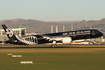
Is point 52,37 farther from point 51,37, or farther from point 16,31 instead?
point 16,31

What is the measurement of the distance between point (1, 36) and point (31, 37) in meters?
117

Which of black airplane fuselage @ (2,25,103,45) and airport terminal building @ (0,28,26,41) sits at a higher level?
airport terminal building @ (0,28,26,41)

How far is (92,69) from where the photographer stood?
92.4ft

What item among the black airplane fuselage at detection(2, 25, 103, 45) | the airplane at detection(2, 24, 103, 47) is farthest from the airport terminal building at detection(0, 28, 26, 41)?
the black airplane fuselage at detection(2, 25, 103, 45)

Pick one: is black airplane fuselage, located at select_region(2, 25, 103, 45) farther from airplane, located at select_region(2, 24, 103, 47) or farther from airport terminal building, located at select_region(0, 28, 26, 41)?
airport terminal building, located at select_region(0, 28, 26, 41)

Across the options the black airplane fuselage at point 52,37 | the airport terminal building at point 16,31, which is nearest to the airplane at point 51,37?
the black airplane fuselage at point 52,37

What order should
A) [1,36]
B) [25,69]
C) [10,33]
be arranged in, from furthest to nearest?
[1,36] < [10,33] < [25,69]

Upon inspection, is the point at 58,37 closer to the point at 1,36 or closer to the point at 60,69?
the point at 60,69

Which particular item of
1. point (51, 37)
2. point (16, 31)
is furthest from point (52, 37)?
point (16, 31)

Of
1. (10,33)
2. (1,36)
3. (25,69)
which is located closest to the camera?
(25,69)

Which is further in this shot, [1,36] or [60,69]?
[1,36]

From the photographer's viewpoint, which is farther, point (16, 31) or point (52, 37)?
point (16, 31)

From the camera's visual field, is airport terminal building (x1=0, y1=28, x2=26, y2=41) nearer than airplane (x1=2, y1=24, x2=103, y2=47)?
No

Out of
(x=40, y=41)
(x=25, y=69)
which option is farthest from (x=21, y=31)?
(x=25, y=69)
